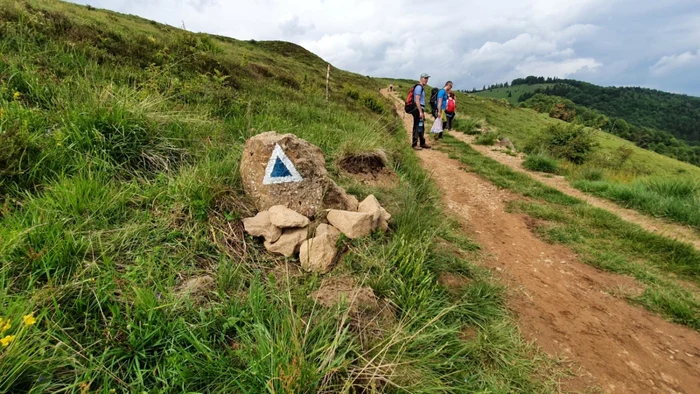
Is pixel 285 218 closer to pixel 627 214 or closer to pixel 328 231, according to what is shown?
pixel 328 231

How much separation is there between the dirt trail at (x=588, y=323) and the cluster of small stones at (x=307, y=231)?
1.96m

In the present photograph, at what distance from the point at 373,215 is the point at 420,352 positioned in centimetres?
150

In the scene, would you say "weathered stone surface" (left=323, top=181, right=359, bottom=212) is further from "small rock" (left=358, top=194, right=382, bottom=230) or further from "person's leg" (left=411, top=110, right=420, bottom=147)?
"person's leg" (left=411, top=110, right=420, bottom=147)

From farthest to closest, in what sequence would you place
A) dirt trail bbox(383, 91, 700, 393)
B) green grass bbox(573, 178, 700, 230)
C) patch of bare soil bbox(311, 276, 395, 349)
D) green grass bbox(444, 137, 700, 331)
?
green grass bbox(573, 178, 700, 230), green grass bbox(444, 137, 700, 331), dirt trail bbox(383, 91, 700, 393), patch of bare soil bbox(311, 276, 395, 349)

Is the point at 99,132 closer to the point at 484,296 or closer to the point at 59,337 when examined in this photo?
the point at 59,337

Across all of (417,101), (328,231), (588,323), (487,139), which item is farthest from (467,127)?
(328,231)

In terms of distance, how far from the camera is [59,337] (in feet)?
5.48

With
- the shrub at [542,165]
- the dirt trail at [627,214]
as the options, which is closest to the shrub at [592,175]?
the dirt trail at [627,214]

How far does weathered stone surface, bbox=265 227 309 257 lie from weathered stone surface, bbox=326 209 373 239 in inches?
14.6

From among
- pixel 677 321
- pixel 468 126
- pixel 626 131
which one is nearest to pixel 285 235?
pixel 677 321

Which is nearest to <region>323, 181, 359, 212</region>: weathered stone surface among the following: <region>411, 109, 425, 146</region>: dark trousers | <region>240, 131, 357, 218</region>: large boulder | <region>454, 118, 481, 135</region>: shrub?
<region>240, 131, 357, 218</region>: large boulder

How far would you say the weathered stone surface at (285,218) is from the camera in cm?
296

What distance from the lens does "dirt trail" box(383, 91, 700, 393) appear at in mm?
2723

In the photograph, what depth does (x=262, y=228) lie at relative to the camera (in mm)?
3012
